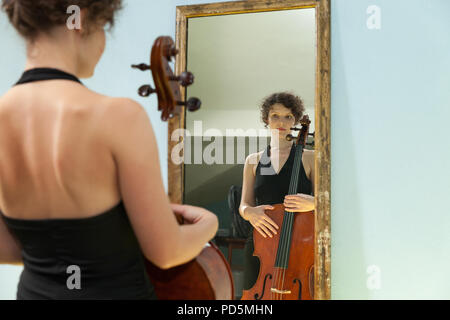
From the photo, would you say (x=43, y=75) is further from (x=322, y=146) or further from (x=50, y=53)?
(x=322, y=146)

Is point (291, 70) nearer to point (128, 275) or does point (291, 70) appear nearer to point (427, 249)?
point (427, 249)

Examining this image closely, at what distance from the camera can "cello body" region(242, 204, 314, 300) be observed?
69.2 inches

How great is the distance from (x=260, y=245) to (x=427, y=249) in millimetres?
681

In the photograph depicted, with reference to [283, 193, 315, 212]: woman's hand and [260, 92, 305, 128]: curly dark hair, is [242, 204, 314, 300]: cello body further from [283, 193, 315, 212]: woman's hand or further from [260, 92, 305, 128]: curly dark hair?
[260, 92, 305, 128]: curly dark hair

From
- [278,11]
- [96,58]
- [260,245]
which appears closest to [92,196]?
[96,58]

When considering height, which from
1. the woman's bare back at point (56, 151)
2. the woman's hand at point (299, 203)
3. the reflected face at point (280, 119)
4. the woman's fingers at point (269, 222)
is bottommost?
the woman's fingers at point (269, 222)

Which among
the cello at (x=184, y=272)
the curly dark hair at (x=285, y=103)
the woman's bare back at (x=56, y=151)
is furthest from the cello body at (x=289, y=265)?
the woman's bare back at (x=56, y=151)

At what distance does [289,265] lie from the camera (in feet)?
5.79

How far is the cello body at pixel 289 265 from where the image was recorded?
1757 mm

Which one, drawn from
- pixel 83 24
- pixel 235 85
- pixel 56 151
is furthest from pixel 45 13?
pixel 235 85

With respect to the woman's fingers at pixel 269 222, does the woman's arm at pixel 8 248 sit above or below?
above

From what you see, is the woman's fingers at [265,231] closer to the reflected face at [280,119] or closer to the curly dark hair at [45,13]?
the reflected face at [280,119]

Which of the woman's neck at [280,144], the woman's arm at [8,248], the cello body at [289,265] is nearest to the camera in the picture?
the woman's arm at [8,248]

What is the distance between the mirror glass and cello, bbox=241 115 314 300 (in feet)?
0.33
